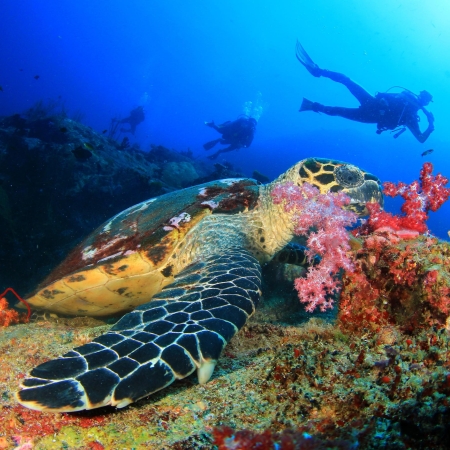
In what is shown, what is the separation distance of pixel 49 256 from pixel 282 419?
649 centimetres

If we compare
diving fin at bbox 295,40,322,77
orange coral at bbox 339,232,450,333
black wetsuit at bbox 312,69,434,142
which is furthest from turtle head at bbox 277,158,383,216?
diving fin at bbox 295,40,322,77

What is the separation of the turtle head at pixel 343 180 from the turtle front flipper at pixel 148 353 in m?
1.70

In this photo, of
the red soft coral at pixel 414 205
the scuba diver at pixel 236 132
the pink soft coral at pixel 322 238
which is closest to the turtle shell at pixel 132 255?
the pink soft coral at pixel 322 238

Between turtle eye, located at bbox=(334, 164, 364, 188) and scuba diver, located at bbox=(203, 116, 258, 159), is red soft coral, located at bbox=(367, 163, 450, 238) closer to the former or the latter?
turtle eye, located at bbox=(334, 164, 364, 188)

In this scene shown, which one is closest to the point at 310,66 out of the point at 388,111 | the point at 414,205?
the point at 388,111

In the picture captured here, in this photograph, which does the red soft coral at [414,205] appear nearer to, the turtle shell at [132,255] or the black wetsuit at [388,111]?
the turtle shell at [132,255]

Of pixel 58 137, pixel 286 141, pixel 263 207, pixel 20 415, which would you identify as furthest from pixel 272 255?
pixel 286 141

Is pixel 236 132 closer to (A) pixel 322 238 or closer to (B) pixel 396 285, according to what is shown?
(A) pixel 322 238

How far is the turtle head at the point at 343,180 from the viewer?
2.93m

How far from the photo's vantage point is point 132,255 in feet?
9.74

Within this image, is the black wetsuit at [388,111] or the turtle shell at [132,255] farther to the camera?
the black wetsuit at [388,111]

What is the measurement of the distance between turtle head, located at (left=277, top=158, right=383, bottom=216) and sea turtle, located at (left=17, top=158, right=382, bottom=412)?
0.04 feet

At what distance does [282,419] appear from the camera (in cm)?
92

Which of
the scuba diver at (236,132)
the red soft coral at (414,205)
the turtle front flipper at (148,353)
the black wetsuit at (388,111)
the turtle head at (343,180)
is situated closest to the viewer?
the turtle front flipper at (148,353)
